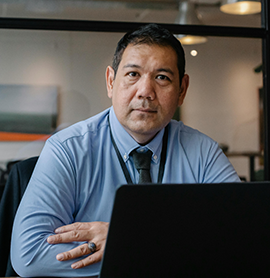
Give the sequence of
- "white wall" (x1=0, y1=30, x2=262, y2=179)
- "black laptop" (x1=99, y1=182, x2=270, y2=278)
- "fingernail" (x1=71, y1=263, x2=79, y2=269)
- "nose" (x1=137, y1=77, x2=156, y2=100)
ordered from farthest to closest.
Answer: "white wall" (x1=0, y1=30, x2=262, y2=179) < "nose" (x1=137, y1=77, x2=156, y2=100) < "fingernail" (x1=71, y1=263, x2=79, y2=269) < "black laptop" (x1=99, y1=182, x2=270, y2=278)

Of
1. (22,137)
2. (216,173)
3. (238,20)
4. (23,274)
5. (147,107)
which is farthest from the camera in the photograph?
(238,20)

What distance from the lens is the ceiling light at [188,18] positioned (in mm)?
2623

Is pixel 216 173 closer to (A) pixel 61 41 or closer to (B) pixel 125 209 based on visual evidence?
(B) pixel 125 209

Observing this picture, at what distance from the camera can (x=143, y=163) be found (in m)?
1.52

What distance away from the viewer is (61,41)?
2.50m

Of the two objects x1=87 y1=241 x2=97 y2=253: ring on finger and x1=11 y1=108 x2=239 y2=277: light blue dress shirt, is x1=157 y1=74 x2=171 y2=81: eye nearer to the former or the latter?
x1=11 y1=108 x2=239 y2=277: light blue dress shirt

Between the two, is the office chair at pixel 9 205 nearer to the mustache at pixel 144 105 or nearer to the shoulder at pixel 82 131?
the shoulder at pixel 82 131

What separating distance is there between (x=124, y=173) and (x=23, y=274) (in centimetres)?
59

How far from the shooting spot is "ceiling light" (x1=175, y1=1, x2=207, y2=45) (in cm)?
262

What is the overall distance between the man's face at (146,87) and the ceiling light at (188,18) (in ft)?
3.80

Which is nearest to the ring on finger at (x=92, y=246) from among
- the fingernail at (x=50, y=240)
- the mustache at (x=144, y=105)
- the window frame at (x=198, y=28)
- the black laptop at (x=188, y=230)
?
the fingernail at (x=50, y=240)

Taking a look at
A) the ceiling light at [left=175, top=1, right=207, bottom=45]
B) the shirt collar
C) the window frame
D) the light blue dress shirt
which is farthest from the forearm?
the ceiling light at [left=175, top=1, right=207, bottom=45]

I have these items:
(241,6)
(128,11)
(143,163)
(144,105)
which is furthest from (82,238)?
(241,6)

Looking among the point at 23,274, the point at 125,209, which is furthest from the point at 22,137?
the point at 125,209
